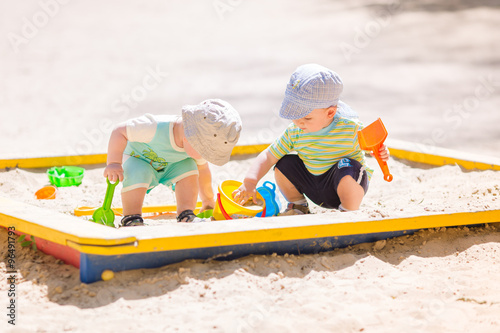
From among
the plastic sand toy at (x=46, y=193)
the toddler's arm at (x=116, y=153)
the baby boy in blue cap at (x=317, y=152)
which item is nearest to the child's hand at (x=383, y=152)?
the baby boy in blue cap at (x=317, y=152)

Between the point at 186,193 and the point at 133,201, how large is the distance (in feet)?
0.90

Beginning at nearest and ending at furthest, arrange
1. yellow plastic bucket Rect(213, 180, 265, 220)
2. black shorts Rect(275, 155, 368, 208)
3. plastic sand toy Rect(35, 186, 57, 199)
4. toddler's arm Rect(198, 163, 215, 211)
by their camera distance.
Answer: yellow plastic bucket Rect(213, 180, 265, 220), black shorts Rect(275, 155, 368, 208), toddler's arm Rect(198, 163, 215, 211), plastic sand toy Rect(35, 186, 57, 199)

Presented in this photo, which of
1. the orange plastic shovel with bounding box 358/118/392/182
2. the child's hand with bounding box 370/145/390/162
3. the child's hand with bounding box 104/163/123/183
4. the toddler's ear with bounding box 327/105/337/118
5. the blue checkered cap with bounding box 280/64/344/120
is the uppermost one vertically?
the blue checkered cap with bounding box 280/64/344/120

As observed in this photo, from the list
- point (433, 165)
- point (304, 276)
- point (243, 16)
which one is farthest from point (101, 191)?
point (243, 16)

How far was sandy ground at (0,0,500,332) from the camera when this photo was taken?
2119 mm

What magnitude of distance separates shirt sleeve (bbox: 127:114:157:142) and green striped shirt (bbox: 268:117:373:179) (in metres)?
0.67

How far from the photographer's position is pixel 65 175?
390 cm

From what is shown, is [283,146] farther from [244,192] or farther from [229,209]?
[229,209]

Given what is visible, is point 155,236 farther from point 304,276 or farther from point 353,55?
point 353,55

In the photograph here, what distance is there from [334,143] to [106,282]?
1407 millimetres

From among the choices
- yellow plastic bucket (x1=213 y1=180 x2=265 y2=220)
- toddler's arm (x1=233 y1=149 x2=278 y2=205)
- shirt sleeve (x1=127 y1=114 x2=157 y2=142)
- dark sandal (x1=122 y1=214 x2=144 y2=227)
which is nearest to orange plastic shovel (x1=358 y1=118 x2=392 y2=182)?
toddler's arm (x1=233 y1=149 x2=278 y2=205)

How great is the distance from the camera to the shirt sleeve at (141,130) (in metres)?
2.99

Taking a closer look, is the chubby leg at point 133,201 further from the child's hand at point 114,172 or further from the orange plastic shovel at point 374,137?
the orange plastic shovel at point 374,137

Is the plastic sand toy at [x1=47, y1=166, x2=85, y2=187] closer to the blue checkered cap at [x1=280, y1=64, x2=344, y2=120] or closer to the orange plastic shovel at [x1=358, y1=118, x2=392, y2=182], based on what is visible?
the blue checkered cap at [x1=280, y1=64, x2=344, y2=120]
